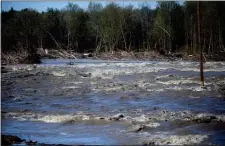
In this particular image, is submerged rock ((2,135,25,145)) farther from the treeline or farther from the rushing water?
the treeline

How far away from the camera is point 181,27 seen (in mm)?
52812

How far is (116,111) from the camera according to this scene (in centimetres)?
1291

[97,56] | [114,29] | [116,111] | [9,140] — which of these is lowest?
[116,111]

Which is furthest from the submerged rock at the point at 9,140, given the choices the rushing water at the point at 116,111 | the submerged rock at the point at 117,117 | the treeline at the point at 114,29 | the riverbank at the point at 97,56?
the treeline at the point at 114,29

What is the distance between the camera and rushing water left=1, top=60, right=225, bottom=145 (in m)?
9.36

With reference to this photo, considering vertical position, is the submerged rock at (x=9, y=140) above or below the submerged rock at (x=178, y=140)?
above

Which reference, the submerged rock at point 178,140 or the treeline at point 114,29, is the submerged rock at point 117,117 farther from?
the treeline at point 114,29

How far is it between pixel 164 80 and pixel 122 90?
4.09m

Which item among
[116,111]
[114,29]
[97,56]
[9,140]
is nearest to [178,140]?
[9,140]

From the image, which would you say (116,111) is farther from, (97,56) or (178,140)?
(97,56)

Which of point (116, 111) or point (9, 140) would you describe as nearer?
point (9, 140)

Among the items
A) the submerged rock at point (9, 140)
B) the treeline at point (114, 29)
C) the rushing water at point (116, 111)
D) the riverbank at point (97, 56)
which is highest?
the treeline at point (114, 29)

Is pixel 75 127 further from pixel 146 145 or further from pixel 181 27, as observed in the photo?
pixel 181 27

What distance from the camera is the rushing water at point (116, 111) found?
9.36 metres
